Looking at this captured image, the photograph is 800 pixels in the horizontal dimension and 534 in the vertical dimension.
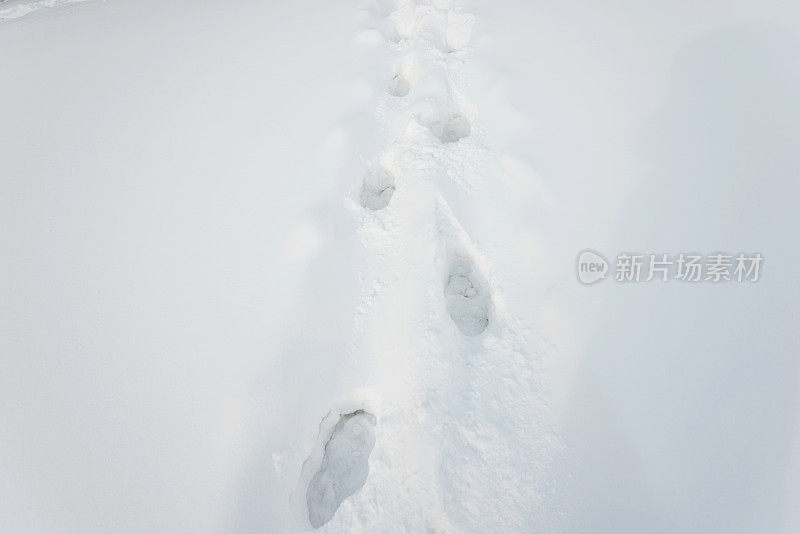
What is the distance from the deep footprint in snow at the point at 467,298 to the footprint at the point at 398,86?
1.07m

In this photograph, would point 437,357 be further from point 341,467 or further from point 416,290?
point 341,467

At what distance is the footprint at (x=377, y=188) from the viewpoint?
5.62 ft

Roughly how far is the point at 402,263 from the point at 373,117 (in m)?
0.83

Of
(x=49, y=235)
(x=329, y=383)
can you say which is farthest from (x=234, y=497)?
(x=49, y=235)

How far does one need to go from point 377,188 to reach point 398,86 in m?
0.71

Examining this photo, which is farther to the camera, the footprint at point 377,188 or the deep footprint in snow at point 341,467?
the footprint at point 377,188

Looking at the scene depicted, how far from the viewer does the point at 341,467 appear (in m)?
1.17

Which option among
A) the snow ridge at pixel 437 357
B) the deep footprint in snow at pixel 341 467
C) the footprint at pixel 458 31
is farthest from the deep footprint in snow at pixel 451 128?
the deep footprint in snow at pixel 341 467

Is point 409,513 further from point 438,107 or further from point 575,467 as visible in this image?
point 438,107

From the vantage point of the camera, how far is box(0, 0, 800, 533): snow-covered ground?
106cm

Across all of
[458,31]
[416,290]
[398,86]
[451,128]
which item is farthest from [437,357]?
[458,31]

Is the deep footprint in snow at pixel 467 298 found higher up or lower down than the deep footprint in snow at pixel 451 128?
lower down

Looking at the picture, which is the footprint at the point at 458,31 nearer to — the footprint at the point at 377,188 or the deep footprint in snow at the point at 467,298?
the footprint at the point at 377,188

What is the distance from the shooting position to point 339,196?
1.62 metres
